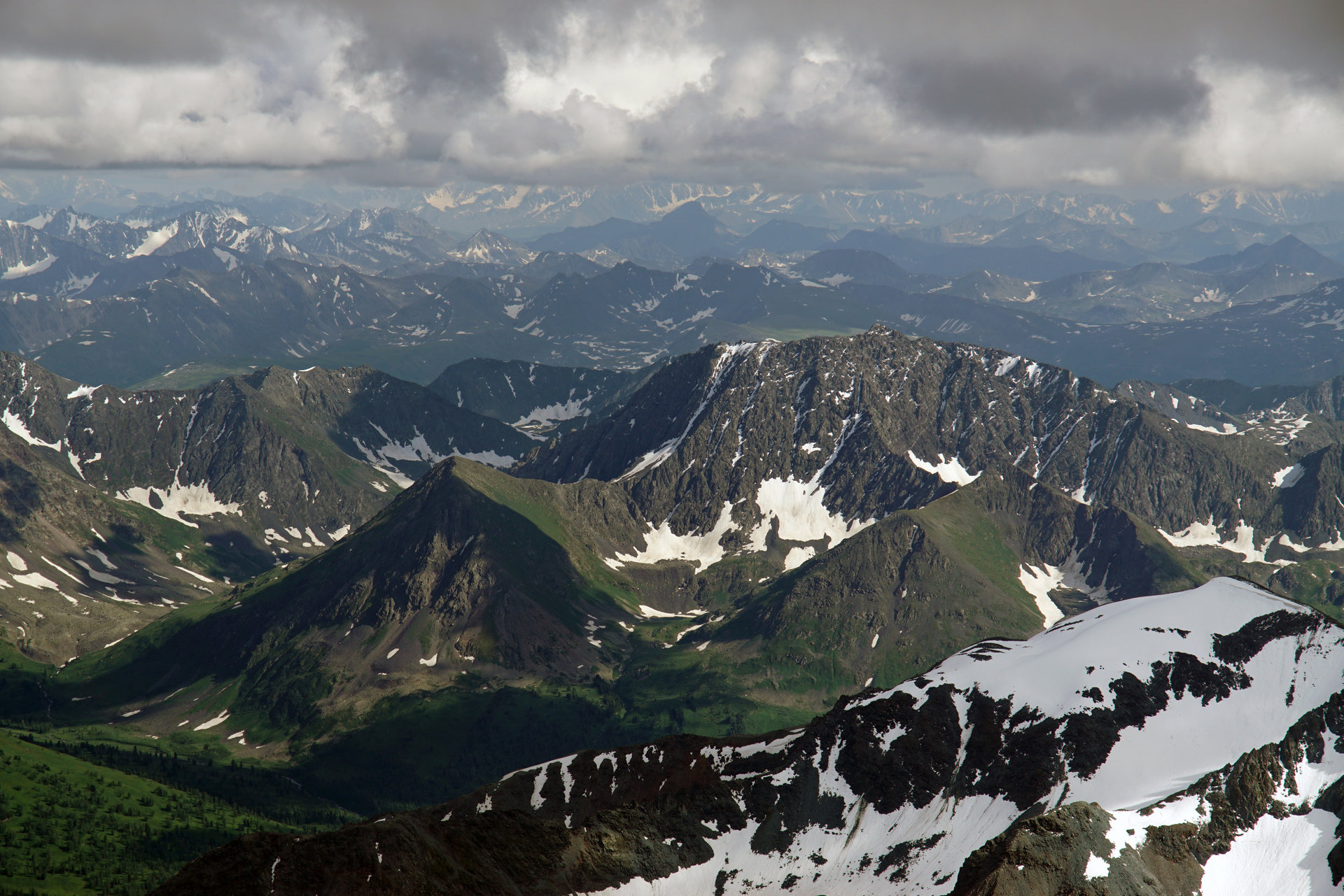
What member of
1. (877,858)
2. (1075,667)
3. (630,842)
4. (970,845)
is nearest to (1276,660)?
(1075,667)

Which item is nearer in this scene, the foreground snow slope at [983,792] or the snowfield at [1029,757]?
the foreground snow slope at [983,792]

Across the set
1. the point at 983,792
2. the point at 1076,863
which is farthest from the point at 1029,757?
the point at 1076,863

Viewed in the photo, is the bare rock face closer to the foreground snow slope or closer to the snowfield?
the foreground snow slope

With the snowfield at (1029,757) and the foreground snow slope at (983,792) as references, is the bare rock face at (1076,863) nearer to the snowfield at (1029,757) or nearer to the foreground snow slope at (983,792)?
the foreground snow slope at (983,792)

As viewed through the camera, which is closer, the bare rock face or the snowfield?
the bare rock face

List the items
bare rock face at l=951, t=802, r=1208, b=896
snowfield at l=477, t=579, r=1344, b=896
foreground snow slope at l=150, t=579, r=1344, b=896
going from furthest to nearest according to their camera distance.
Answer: snowfield at l=477, t=579, r=1344, b=896 → foreground snow slope at l=150, t=579, r=1344, b=896 → bare rock face at l=951, t=802, r=1208, b=896

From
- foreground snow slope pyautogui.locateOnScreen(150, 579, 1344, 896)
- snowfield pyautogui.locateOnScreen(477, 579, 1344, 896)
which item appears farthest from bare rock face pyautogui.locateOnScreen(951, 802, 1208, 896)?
snowfield pyautogui.locateOnScreen(477, 579, 1344, 896)

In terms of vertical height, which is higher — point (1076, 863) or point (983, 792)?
point (1076, 863)

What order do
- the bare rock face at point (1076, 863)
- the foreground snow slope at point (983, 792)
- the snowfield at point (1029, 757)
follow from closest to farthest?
the bare rock face at point (1076, 863)
the foreground snow slope at point (983, 792)
the snowfield at point (1029, 757)

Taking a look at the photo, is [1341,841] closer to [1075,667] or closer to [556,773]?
[1075,667]

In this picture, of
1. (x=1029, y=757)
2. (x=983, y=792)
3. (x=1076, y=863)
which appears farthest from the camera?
(x=1029, y=757)

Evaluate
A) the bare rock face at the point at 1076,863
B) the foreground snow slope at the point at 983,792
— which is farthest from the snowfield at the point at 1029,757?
the bare rock face at the point at 1076,863

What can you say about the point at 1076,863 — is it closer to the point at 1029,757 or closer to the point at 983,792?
the point at 983,792

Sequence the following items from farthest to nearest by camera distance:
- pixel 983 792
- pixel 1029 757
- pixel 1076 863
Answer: pixel 1029 757 → pixel 983 792 → pixel 1076 863
